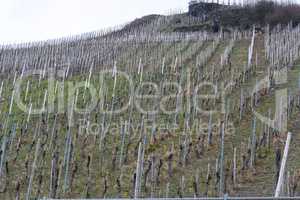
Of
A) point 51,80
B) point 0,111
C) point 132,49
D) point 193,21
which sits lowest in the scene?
point 0,111

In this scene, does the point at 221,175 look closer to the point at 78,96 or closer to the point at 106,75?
the point at 78,96

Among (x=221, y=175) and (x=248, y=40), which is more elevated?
(x=248, y=40)

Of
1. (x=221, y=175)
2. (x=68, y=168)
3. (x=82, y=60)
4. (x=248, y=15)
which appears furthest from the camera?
(x=248, y=15)

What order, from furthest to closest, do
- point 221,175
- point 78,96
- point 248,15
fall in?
point 248,15
point 78,96
point 221,175

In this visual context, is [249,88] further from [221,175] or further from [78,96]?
[221,175]

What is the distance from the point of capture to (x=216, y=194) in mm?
11141

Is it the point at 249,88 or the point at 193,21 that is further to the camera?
the point at 193,21

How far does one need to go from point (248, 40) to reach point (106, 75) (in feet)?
29.5

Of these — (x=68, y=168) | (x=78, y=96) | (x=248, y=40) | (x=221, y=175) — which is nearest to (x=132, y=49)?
(x=248, y=40)

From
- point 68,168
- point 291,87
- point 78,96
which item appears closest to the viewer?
point 68,168

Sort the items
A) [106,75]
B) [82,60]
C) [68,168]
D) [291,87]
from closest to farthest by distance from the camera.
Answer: [68,168]
[291,87]
[106,75]
[82,60]

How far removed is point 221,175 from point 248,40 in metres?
18.1

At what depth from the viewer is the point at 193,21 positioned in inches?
1758

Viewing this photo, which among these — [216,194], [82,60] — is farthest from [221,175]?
[82,60]
